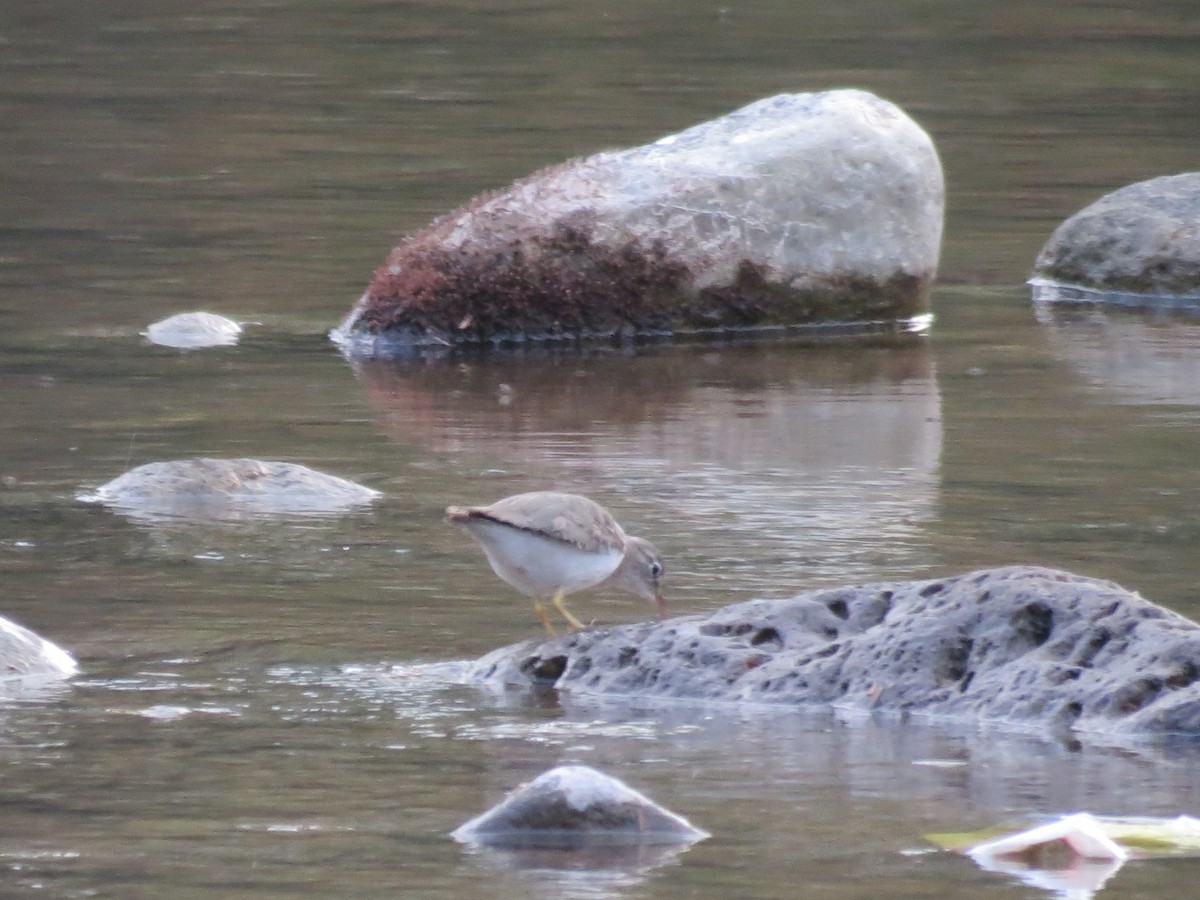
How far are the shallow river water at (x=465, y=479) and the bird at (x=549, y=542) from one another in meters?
0.34

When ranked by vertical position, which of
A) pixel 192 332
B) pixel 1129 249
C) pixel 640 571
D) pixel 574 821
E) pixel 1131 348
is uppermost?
pixel 1129 249

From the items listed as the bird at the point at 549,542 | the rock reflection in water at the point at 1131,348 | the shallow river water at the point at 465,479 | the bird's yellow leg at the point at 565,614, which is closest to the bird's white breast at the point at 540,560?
the bird at the point at 549,542

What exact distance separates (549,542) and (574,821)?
1625mm

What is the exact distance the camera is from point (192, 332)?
42.2 ft

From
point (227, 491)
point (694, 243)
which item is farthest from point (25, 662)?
point (694, 243)

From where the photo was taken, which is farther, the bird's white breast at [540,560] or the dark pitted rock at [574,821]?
the bird's white breast at [540,560]

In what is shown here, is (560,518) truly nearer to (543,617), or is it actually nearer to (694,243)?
(543,617)

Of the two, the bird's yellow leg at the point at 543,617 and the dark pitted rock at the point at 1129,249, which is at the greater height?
the dark pitted rock at the point at 1129,249

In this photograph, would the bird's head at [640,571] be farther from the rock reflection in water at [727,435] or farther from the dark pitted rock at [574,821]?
the dark pitted rock at [574,821]

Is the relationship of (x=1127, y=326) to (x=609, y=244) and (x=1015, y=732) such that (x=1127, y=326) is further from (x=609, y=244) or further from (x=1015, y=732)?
(x=1015, y=732)

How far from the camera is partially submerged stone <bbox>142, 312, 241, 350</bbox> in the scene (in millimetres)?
12789

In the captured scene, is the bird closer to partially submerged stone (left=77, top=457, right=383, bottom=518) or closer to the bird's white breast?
the bird's white breast

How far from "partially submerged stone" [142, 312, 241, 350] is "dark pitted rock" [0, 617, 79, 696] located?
570 centimetres

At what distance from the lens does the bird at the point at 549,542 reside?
23.1 ft
